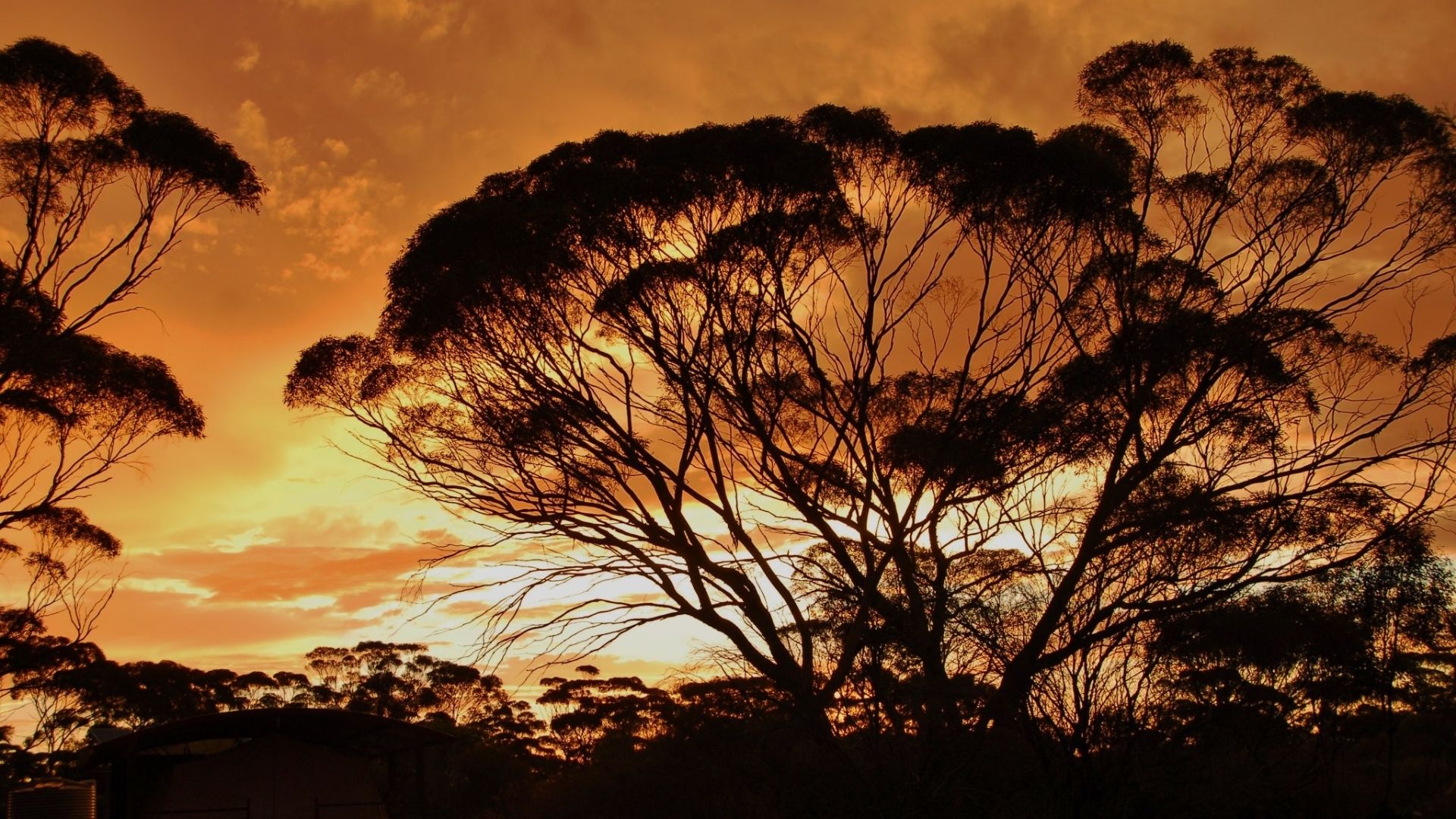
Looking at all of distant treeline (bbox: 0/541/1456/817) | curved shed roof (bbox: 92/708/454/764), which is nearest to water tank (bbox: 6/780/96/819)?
curved shed roof (bbox: 92/708/454/764)

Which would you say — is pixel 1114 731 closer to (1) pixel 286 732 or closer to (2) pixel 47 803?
(2) pixel 47 803

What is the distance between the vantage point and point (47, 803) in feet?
37.9

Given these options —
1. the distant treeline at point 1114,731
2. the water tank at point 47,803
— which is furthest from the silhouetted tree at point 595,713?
the water tank at point 47,803

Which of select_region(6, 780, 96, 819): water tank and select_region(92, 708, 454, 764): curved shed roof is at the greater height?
select_region(92, 708, 454, 764): curved shed roof

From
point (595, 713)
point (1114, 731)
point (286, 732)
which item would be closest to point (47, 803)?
point (286, 732)

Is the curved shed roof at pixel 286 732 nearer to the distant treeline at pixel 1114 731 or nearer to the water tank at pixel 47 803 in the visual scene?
the distant treeline at pixel 1114 731

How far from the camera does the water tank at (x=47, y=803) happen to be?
11.5 meters

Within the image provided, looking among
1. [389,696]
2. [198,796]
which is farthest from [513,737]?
[198,796]

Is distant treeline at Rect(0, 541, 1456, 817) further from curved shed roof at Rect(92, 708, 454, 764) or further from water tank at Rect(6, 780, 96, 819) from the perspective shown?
water tank at Rect(6, 780, 96, 819)

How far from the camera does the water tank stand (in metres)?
11.5

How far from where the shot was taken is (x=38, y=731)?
27.1 metres

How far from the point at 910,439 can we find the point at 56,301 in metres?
11.8

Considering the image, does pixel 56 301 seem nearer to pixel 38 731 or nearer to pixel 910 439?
pixel 910 439

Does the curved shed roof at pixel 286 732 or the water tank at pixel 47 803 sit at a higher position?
the curved shed roof at pixel 286 732
